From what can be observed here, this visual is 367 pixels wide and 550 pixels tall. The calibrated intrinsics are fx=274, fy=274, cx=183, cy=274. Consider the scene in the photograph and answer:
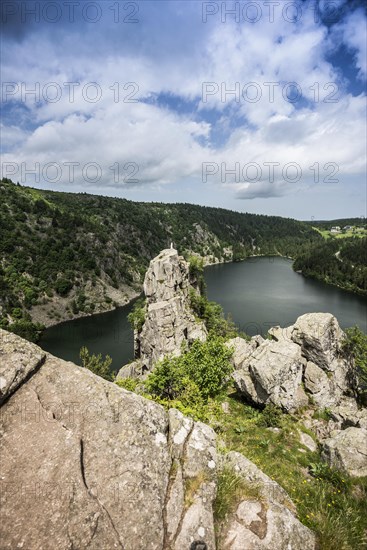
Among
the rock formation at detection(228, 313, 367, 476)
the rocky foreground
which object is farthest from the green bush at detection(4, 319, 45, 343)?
the rocky foreground

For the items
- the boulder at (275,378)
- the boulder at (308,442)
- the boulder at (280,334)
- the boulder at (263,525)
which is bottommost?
the boulder at (308,442)

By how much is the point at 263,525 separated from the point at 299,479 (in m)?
7.49

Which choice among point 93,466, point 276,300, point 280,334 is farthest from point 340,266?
point 93,466

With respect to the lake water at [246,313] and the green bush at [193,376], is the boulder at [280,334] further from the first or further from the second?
the lake water at [246,313]

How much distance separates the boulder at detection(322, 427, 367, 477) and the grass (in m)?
0.60

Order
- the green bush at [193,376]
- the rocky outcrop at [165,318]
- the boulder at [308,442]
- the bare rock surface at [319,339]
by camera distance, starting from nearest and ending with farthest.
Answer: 1. the boulder at [308,442]
2. the green bush at [193,376]
3. the bare rock surface at [319,339]
4. the rocky outcrop at [165,318]

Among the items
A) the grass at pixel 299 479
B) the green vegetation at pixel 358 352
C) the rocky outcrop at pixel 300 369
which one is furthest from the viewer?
the green vegetation at pixel 358 352

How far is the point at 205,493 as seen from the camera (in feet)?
22.5

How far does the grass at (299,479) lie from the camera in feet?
22.9

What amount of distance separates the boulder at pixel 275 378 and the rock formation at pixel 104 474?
15164mm

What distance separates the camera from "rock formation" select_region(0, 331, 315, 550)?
19.0 ft

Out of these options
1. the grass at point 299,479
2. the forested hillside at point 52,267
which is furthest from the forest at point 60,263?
the grass at point 299,479

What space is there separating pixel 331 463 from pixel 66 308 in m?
115

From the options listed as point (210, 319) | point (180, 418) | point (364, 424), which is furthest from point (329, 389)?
point (210, 319)
